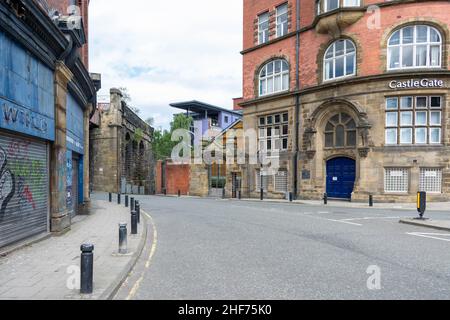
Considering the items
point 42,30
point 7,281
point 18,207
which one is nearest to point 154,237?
point 18,207

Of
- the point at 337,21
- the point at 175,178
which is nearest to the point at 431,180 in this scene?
the point at 337,21

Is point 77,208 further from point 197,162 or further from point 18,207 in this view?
point 197,162

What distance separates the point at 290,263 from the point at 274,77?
76.4 feet

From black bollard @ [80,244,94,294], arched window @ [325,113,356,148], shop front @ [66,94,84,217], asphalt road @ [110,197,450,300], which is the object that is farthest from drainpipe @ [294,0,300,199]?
black bollard @ [80,244,94,294]

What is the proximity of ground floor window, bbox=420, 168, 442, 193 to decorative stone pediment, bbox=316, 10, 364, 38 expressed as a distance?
10.0 meters

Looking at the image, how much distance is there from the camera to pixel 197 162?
3447 cm

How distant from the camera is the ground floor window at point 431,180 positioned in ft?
67.9

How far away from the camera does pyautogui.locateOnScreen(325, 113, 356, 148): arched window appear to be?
75.7 feet

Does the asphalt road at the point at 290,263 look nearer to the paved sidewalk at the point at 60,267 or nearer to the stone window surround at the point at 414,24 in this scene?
the paved sidewalk at the point at 60,267

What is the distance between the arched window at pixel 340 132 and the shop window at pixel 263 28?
9.53 m

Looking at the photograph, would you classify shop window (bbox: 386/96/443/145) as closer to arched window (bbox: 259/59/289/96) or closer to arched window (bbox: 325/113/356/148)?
arched window (bbox: 325/113/356/148)

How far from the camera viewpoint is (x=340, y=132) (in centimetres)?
2358

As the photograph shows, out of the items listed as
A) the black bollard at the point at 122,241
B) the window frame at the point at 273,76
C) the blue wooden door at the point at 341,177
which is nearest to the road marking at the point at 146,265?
the black bollard at the point at 122,241
